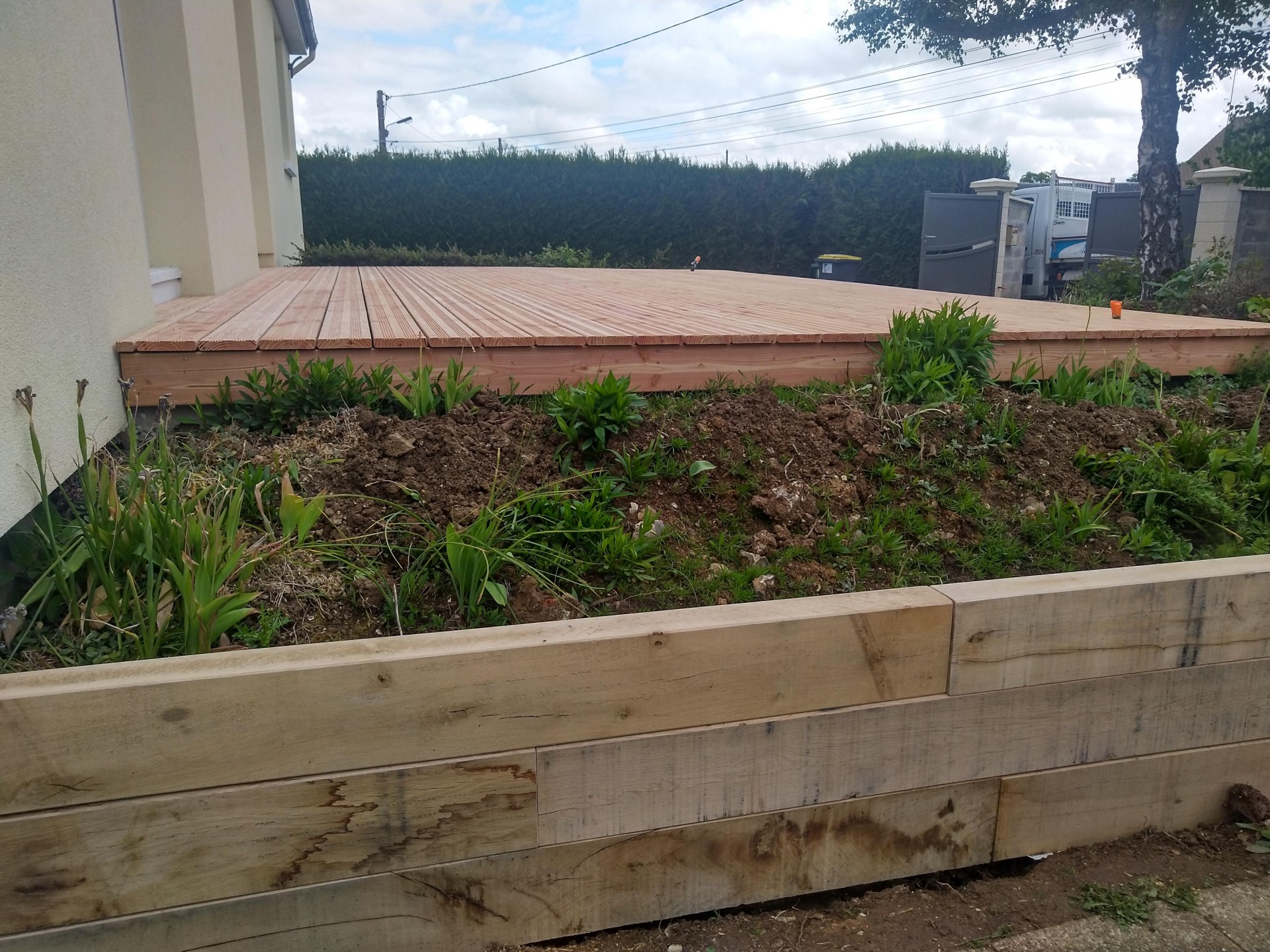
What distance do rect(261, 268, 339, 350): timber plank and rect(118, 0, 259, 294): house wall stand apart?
59cm

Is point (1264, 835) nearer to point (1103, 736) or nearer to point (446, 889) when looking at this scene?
point (1103, 736)

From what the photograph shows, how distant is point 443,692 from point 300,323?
87.0 inches

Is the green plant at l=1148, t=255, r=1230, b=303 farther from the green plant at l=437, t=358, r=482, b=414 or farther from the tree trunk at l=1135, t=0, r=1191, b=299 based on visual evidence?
the green plant at l=437, t=358, r=482, b=414

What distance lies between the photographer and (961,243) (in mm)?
12906

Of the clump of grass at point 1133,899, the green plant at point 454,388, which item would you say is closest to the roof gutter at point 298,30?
the green plant at point 454,388

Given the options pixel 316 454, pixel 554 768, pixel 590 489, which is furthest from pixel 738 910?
pixel 316 454

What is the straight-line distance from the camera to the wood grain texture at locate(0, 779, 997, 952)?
5.40 feet

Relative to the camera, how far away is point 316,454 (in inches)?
100.0

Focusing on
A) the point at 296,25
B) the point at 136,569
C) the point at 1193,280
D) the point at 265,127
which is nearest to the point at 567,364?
the point at 136,569

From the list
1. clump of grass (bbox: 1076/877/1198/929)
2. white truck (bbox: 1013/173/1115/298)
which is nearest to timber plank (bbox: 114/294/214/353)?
clump of grass (bbox: 1076/877/1198/929)

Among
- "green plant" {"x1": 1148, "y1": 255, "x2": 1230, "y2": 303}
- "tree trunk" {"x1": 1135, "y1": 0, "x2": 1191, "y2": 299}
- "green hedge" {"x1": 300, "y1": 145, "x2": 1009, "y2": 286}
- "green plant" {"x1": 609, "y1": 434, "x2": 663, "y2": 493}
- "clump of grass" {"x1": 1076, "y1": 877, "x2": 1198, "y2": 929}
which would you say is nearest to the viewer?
"clump of grass" {"x1": 1076, "y1": 877, "x2": 1198, "y2": 929}

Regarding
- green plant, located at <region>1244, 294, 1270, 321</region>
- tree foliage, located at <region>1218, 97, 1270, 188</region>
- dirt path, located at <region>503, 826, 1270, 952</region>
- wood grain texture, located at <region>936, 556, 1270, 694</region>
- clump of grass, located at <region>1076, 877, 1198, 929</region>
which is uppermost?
tree foliage, located at <region>1218, 97, 1270, 188</region>

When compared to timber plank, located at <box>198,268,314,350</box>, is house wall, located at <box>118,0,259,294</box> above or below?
above

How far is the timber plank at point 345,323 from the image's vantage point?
2885 millimetres
